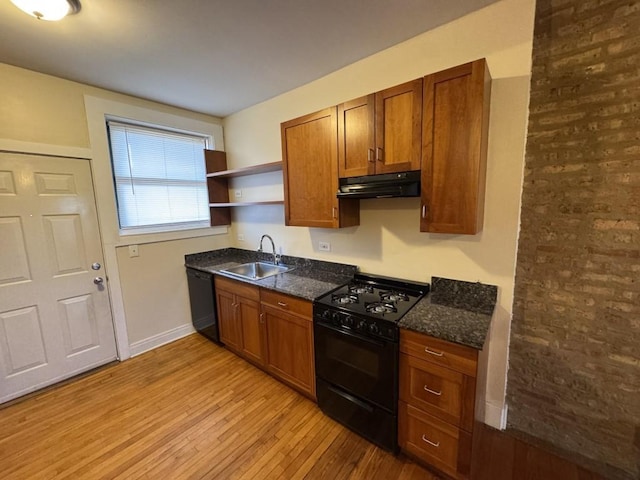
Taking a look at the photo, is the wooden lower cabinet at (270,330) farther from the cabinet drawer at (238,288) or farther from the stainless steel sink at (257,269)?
the stainless steel sink at (257,269)

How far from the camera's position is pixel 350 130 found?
6.19ft

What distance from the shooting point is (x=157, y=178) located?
298 centimetres

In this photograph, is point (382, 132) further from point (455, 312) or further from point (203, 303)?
point (203, 303)

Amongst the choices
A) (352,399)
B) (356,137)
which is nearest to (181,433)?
(352,399)

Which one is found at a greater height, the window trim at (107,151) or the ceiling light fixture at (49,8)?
the ceiling light fixture at (49,8)

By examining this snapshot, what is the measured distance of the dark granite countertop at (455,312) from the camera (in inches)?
54.9

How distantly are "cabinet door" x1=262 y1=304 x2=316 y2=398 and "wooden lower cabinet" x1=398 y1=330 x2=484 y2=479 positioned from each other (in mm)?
728

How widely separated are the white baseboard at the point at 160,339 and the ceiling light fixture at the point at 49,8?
2705mm

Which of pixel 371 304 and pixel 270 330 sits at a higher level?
pixel 371 304

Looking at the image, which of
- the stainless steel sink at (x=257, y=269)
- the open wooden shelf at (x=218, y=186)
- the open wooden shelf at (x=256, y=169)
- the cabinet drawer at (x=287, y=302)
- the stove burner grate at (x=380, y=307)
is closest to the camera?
the stove burner grate at (x=380, y=307)

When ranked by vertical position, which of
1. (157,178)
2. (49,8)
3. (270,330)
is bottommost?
(270,330)

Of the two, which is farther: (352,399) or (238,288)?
(238,288)

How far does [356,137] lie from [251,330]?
6.18 feet

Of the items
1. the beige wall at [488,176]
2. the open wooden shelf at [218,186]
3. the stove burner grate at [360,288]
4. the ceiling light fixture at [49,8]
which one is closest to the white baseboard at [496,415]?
the beige wall at [488,176]
